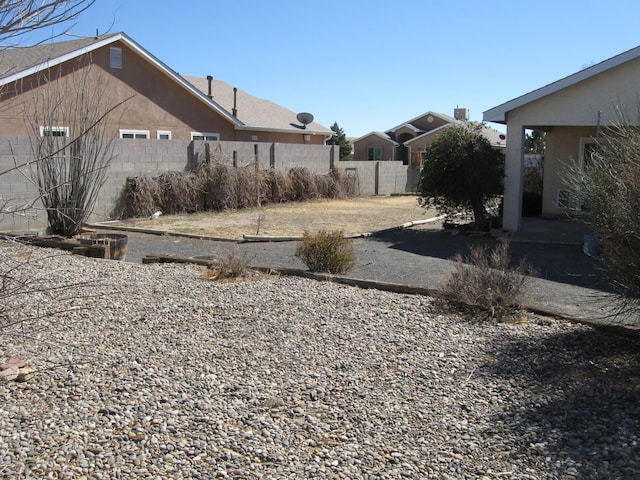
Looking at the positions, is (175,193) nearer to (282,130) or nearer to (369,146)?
(282,130)

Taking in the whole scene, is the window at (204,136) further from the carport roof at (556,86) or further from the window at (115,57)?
the carport roof at (556,86)

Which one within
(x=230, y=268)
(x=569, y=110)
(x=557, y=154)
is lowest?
(x=230, y=268)

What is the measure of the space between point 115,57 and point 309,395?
75.7ft

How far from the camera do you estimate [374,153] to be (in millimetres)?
53406

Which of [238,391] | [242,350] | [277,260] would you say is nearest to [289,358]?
[242,350]

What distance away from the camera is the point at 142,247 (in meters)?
14.0

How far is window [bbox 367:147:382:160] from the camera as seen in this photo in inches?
2092

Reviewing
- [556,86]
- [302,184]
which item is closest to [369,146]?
[302,184]

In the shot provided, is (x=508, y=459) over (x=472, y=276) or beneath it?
beneath

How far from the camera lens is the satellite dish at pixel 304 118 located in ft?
113

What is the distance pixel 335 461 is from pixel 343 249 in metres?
6.26

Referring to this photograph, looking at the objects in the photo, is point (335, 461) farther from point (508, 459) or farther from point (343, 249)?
point (343, 249)

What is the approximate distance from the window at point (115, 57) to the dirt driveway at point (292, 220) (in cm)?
819

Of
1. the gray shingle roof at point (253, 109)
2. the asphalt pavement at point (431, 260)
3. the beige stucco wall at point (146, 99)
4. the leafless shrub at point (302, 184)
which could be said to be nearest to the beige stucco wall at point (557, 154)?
the asphalt pavement at point (431, 260)
